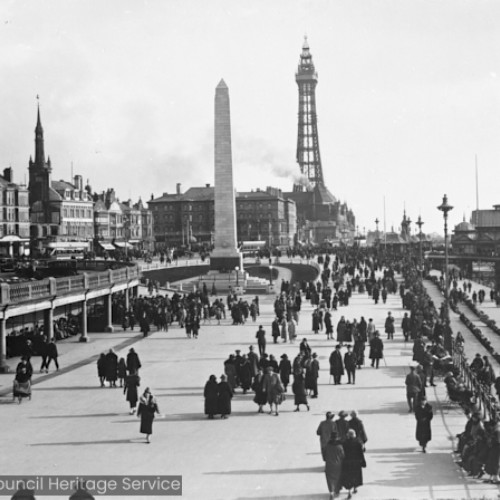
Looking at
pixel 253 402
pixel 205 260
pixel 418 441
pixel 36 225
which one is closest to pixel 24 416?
pixel 253 402

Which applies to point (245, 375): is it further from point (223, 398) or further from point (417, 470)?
point (417, 470)

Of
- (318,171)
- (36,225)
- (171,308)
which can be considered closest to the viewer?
(171,308)

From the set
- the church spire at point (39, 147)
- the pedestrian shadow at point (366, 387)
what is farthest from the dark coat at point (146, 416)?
the church spire at point (39, 147)

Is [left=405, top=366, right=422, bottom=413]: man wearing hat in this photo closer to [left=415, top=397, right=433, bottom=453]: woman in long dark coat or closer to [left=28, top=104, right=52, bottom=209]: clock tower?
[left=415, top=397, right=433, bottom=453]: woman in long dark coat

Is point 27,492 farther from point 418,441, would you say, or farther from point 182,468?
point 418,441

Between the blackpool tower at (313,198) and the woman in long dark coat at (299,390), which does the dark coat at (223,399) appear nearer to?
the woman in long dark coat at (299,390)

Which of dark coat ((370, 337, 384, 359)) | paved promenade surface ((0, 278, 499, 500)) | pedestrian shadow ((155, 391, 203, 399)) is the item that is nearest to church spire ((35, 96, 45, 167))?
paved promenade surface ((0, 278, 499, 500))
